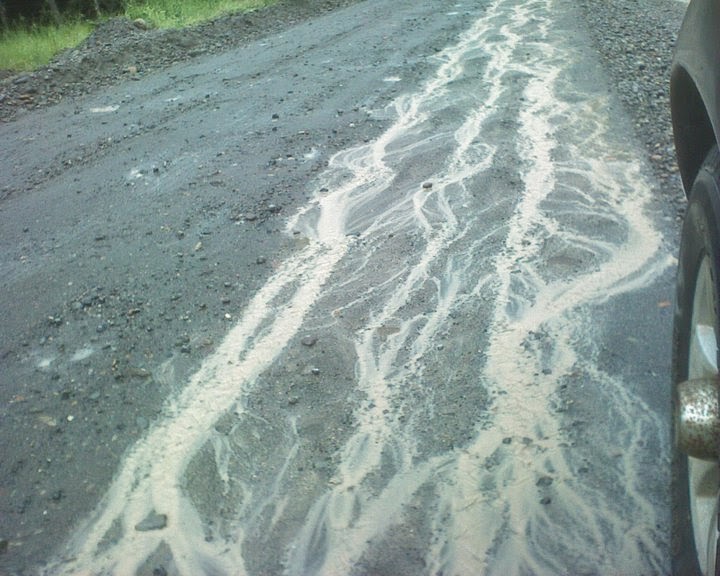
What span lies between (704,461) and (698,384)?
0.79 ft

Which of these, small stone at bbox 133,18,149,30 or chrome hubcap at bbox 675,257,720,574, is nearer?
chrome hubcap at bbox 675,257,720,574

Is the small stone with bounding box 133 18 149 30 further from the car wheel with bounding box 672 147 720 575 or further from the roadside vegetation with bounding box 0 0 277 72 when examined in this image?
the car wheel with bounding box 672 147 720 575

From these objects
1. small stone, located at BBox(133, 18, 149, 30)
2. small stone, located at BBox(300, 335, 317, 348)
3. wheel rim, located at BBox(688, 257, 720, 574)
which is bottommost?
small stone, located at BBox(300, 335, 317, 348)

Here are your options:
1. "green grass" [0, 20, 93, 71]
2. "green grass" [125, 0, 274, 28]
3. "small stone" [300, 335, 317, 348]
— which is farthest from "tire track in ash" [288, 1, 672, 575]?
"green grass" [125, 0, 274, 28]

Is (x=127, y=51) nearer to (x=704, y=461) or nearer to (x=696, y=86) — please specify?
(x=696, y=86)

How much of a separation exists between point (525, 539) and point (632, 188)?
109 inches

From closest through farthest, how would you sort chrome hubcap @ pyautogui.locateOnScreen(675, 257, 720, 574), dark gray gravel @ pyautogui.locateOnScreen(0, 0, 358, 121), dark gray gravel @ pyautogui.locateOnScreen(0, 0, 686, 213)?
1. chrome hubcap @ pyautogui.locateOnScreen(675, 257, 720, 574)
2. dark gray gravel @ pyautogui.locateOnScreen(0, 0, 686, 213)
3. dark gray gravel @ pyautogui.locateOnScreen(0, 0, 358, 121)

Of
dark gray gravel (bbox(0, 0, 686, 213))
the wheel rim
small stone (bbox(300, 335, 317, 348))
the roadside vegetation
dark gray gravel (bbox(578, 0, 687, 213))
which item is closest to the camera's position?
the wheel rim

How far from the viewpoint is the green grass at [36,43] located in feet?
30.2

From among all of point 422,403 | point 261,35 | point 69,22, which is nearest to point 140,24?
point 261,35

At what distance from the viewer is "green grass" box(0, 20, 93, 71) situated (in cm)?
920

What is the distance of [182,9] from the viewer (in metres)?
11.3

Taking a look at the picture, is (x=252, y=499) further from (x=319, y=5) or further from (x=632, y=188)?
(x=319, y=5)

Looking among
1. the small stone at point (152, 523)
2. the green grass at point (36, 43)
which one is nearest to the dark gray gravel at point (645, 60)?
the small stone at point (152, 523)
